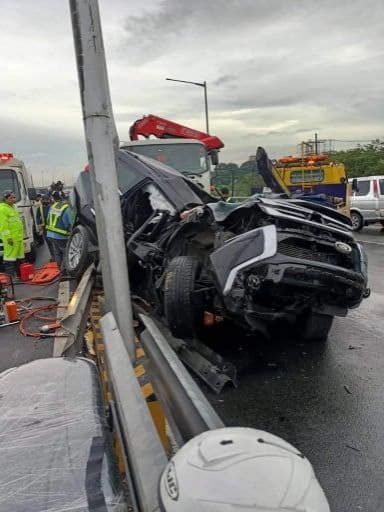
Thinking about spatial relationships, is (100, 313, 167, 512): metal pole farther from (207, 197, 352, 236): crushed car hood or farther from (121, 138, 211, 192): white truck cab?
(121, 138, 211, 192): white truck cab

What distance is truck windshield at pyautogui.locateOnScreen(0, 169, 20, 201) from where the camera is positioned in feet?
33.7

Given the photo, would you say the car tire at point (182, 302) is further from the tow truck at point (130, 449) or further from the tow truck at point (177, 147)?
the tow truck at point (177, 147)

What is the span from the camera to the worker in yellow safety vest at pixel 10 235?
26.4ft

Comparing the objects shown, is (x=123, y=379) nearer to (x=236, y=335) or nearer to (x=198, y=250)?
(x=198, y=250)

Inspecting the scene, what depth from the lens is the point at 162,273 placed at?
440 centimetres

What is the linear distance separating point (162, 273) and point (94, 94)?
181 cm

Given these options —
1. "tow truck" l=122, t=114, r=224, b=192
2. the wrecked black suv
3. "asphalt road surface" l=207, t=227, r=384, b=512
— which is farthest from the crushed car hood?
"tow truck" l=122, t=114, r=224, b=192

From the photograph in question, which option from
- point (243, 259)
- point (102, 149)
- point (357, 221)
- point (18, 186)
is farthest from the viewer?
point (357, 221)

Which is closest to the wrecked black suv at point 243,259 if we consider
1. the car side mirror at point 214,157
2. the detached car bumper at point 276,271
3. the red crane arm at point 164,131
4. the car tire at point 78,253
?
the detached car bumper at point 276,271

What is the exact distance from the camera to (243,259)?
320 centimetres

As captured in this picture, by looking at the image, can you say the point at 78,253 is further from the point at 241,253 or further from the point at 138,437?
the point at 138,437

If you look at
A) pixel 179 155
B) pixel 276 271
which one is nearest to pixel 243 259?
pixel 276 271

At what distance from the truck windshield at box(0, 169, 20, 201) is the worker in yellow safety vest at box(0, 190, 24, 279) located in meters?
2.20

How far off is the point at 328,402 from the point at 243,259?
1357mm
